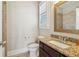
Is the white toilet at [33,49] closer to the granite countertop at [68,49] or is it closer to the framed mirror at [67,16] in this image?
the granite countertop at [68,49]

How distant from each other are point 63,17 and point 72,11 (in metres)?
0.11

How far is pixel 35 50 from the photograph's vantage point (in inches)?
64.5

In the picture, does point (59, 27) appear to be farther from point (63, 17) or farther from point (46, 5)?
point (46, 5)

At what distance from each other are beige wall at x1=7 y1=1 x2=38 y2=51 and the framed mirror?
22cm

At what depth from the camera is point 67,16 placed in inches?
65.8

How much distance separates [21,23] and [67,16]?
48 cm

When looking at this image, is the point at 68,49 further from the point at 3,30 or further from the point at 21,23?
the point at 3,30

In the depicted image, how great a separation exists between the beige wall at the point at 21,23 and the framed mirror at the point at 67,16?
0.22m

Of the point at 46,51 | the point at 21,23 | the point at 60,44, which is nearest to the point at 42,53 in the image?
the point at 46,51

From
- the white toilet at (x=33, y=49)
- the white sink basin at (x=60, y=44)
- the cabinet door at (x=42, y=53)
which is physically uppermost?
the white sink basin at (x=60, y=44)

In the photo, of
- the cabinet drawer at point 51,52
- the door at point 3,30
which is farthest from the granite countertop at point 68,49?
the door at point 3,30

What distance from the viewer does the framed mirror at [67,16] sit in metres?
1.64

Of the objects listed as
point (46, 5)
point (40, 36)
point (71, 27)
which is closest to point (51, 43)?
point (40, 36)

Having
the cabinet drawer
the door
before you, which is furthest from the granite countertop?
the door
